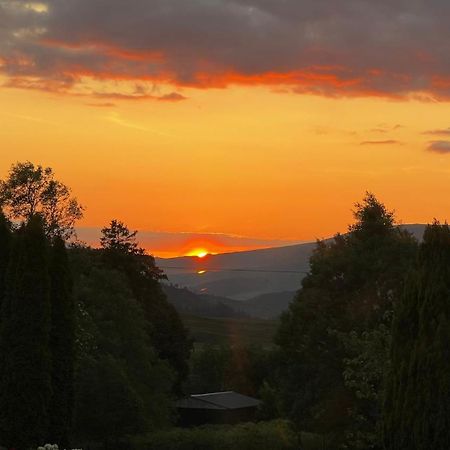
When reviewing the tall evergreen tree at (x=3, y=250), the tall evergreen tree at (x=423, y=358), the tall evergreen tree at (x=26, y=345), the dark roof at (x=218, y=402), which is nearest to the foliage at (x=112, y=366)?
the tall evergreen tree at (x=3, y=250)

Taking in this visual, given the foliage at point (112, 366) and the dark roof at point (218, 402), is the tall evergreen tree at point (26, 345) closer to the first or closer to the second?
the foliage at point (112, 366)

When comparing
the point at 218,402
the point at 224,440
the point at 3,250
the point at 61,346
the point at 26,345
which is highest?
the point at 3,250

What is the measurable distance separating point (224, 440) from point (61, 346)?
48.7 feet

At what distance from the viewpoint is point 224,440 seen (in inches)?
1726

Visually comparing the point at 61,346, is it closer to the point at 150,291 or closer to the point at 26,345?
the point at 26,345

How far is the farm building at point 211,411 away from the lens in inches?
2844

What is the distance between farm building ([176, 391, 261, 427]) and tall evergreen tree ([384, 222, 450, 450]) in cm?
5065

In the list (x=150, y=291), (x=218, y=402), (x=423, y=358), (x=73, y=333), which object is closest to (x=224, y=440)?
(x=73, y=333)

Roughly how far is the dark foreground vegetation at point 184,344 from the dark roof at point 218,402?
42.5 ft

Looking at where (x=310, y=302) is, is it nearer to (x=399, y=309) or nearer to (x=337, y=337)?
(x=337, y=337)

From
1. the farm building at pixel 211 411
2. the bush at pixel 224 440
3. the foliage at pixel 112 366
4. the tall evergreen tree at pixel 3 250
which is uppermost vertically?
the tall evergreen tree at pixel 3 250

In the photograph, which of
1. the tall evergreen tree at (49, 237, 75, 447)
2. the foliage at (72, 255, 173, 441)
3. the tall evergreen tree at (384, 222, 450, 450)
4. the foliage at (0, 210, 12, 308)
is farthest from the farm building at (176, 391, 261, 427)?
the tall evergreen tree at (384, 222, 450, 450)

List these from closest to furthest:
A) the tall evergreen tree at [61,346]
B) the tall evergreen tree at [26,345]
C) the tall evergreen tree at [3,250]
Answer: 1. the tall evergreen tree at [26,345]
2. the tall evergreen tree at [61,346]
3. the tall evergreen tree at [3,250]

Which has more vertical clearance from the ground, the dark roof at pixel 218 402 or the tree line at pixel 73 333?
the tree line at pixel 73 333
